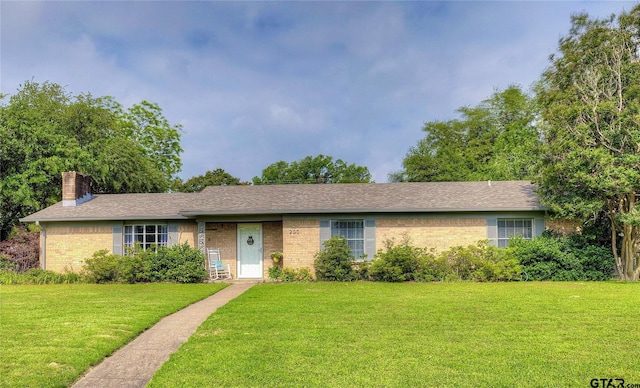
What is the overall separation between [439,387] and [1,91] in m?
27.5

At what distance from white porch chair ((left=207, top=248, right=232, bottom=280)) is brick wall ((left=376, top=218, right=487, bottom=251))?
19.6 feet

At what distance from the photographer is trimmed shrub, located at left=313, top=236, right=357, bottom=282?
14570mm

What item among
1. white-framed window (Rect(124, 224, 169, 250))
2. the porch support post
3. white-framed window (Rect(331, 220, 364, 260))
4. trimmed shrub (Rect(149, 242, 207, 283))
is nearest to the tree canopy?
white-framed window (Rect(124, 224, 169, 250))

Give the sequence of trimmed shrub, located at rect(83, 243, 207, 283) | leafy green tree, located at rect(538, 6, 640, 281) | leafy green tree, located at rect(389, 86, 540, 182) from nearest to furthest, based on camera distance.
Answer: leafy green tree, located at rect(538, 6, 640, 281)
trimmed shrub, located at rect(83, 243, 207, 283)
leafy green tree, located at rect(389, 86, 540, 182)

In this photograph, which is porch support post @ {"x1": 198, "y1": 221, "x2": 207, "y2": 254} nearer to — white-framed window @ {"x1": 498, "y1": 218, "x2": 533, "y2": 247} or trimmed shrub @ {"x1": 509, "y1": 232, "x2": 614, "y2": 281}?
white-framed window @ {"x1": 498, "y1": 218, "x2": 533, "y2": 247}

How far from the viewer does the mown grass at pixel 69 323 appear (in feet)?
17.1

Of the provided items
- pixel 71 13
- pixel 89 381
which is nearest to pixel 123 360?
pixel 89 381

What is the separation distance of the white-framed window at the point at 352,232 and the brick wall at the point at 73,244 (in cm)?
900

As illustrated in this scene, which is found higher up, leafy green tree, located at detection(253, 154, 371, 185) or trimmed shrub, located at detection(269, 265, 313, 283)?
leafy green tree, located at detection(253, 154, 371, 185)

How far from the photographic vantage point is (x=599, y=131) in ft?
43.4

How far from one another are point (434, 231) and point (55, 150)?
18.7 metres

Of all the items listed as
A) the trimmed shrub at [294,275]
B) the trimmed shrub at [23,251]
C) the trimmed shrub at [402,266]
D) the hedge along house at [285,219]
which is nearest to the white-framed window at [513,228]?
the hedge along house at [285,219]

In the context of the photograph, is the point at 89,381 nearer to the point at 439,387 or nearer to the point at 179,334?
the point at 179,334

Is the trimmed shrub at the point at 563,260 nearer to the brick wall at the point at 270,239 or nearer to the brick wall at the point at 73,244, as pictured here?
the brick wall at the point at 270,239
